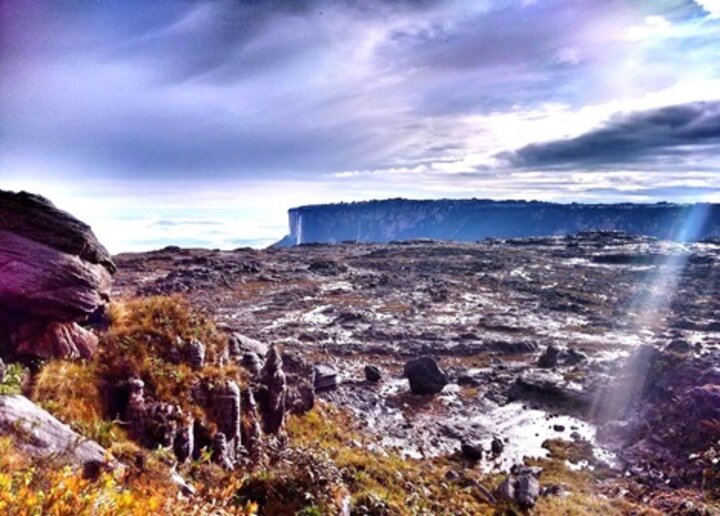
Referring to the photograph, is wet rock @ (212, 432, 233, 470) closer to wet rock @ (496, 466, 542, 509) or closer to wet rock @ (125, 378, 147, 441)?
wet rock @ (125, 378, 147, 441)

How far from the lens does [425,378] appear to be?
93.4ft

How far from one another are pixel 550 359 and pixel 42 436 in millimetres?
33466

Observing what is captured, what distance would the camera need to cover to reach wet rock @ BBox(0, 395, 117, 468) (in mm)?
6496

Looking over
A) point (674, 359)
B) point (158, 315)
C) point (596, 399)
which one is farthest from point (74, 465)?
point (674, 359)

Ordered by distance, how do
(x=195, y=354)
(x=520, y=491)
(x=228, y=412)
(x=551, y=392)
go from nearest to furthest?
1. (x=228, y=412)
2. (x=195, y=354)
3. (x=520, y=491)
4. (x=551, y=392)

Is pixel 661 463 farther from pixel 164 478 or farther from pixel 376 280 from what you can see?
pixel 376 280

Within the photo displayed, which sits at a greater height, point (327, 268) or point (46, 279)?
point (46, 279)

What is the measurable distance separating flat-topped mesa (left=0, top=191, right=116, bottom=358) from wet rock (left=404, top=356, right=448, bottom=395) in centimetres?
1957

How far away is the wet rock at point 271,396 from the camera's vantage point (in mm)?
14695

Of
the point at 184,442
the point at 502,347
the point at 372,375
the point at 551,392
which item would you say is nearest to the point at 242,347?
the point at 184,442

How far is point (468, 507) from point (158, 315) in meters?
9.68

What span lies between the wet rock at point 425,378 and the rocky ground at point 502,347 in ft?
0.28

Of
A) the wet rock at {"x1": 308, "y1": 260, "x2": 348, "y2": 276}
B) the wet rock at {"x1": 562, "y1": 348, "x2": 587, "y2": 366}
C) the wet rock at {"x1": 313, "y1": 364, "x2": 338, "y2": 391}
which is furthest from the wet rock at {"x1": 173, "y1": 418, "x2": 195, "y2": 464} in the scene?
the wet rock at {"x1": 308, "y1": 260, "x2": 348, "y2": 276}

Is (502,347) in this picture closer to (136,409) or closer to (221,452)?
(221,452)
